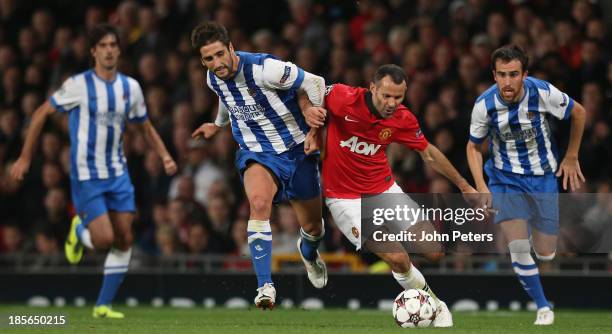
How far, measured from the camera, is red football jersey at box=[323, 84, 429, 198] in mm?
9766

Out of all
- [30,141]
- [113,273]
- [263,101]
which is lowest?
[113,273]

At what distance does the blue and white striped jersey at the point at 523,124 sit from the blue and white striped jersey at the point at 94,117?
295 cm

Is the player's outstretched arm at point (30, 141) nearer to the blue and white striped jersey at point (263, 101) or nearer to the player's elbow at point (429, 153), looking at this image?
the blue and white striped jersey at point (263, 101)

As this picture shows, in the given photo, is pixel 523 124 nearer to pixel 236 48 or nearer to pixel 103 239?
pixel 103 239

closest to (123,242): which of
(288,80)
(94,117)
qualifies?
(94,117)

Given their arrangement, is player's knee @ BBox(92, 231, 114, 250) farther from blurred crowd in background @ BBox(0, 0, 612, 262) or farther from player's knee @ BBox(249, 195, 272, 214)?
blurred crowd in background @ BBox(0, 0, 612, 262)

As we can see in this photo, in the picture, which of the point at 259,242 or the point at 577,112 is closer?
the point at 259,242

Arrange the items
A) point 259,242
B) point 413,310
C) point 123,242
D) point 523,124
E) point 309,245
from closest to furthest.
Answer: point 413,310 < point 259,242 < point 523,124 < point 309,245 < point 123,242

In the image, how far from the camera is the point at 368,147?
9938 millimetres

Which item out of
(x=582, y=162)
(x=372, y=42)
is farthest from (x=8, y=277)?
(x=582, y=162)

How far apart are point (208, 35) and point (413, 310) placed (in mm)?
2377

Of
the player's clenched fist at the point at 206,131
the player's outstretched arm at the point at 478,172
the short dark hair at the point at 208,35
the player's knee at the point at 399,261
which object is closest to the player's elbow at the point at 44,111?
the player's clenched fist at the point at 206,131

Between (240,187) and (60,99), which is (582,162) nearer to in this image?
(240,187)

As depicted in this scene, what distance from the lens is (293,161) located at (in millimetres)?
9930
